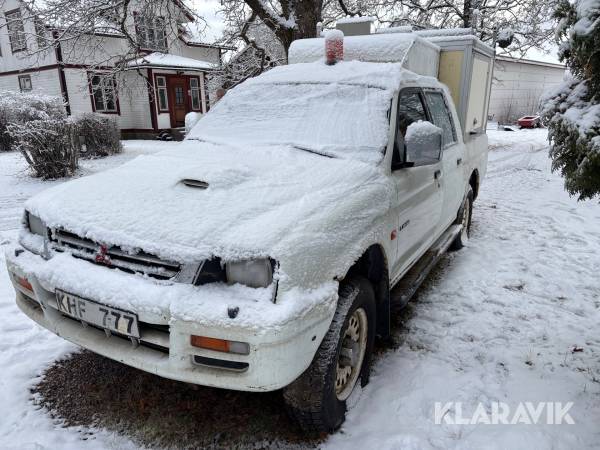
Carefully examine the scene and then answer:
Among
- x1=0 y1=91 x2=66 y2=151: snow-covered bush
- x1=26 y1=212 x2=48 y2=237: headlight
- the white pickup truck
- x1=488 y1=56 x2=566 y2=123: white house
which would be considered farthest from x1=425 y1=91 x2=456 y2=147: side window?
x1=488 y1=56 x2=566 y2=123: white house

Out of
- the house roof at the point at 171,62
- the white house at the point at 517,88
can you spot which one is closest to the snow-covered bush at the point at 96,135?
the house roof at the point at 171,62

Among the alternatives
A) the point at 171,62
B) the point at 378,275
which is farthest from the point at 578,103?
the point at 171,62

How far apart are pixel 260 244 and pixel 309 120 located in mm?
1666

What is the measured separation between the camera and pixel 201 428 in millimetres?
2596

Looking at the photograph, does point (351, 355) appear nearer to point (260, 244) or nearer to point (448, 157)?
point (260, 244)

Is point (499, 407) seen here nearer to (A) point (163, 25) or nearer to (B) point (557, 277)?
(B) point (557, 277)

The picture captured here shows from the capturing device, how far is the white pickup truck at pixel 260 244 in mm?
2006

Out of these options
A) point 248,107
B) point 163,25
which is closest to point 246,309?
point 248,107

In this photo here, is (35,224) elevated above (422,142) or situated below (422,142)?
below

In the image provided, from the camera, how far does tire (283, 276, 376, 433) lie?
2279 mm

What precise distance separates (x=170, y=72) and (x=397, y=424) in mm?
22008

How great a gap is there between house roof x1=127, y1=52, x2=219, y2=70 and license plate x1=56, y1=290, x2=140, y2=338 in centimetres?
1844

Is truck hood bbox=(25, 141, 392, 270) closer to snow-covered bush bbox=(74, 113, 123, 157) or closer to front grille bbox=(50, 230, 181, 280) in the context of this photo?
front grille bbox=(50, 230, 181, 280)

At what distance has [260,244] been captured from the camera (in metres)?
2.00
